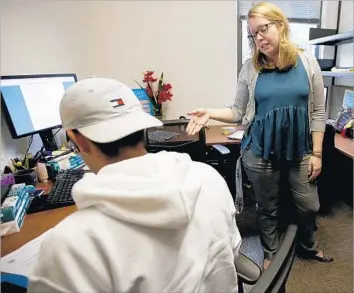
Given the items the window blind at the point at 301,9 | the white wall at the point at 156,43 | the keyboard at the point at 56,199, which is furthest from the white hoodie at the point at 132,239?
the window blind at the point at 301,9

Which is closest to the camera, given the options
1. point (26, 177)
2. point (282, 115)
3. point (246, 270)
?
point (246, 270)

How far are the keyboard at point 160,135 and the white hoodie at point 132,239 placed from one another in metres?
1.24

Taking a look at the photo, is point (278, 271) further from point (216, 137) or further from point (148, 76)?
point (148, 76)

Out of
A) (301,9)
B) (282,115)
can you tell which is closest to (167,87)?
(282,115)

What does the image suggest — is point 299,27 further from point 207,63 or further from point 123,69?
point 123,69

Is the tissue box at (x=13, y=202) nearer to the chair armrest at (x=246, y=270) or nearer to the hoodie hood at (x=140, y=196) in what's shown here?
the hoodie hood at (x=140, y=196)

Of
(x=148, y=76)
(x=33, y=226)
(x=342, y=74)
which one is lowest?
(x=33, y=226)

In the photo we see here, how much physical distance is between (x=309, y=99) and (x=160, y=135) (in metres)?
0.98

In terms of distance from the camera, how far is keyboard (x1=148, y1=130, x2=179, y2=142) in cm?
189

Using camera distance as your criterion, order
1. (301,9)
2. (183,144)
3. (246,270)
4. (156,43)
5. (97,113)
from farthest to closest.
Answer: (301,9)
(156,43)
(183,144)
(246,270)
(97,113)

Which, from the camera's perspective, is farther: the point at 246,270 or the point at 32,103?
the point at 32,103

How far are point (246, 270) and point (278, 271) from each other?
357 millimetres

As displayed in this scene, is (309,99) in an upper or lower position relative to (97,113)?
lower

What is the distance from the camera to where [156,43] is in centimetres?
254
